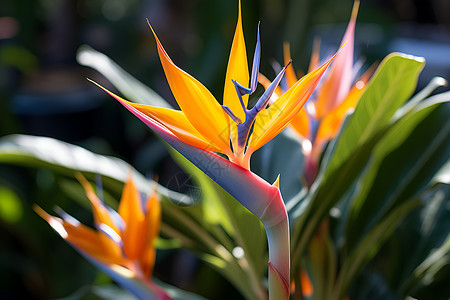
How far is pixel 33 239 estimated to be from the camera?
3.17 ft

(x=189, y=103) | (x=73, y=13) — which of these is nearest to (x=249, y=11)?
(x=73, y=13)

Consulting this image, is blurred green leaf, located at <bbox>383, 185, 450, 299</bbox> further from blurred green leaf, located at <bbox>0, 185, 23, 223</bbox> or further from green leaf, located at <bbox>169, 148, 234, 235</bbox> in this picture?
blurred green leaf, located at <bbox>0, 185, 23, 223</bbox>

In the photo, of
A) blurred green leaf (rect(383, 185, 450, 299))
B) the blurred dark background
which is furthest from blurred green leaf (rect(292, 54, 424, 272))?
the blurred dark background

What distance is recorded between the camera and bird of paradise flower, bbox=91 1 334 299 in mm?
266

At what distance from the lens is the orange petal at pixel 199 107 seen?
271 millimetres

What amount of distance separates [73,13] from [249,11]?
666 millimetres

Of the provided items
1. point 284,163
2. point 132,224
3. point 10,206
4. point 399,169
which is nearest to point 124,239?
point 132,224

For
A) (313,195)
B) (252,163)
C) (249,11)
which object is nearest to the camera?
(313,195)

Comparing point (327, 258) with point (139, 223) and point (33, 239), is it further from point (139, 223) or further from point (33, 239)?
point (33, 239)

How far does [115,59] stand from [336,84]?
1278 mm

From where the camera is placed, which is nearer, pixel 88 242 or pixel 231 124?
pixel 231 124

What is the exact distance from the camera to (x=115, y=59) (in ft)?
5.28

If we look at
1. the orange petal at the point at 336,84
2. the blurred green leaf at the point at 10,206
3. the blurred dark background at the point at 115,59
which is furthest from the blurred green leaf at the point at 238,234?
the blurred green leaf at the point at 10,206

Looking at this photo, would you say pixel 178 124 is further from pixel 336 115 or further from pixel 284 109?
pixel 336 115
